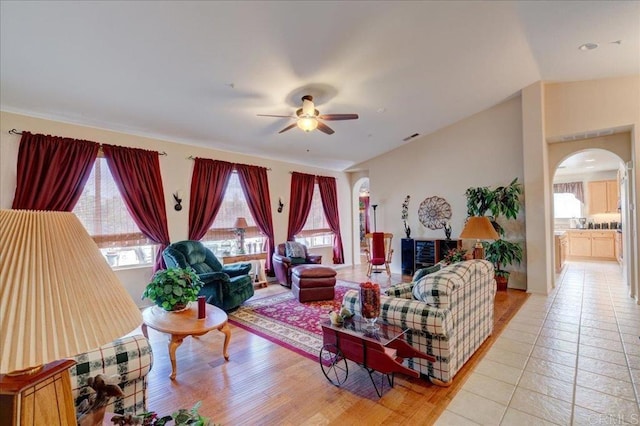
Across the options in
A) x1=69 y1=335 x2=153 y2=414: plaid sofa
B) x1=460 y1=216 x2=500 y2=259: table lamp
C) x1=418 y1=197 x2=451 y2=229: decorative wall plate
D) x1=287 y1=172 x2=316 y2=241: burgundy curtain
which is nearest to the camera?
x1=69 y1=335 x2=153 y2=414: plaid sofa

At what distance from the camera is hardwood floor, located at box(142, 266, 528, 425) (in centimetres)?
213

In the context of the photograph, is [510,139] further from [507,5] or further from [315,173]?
[315,173]

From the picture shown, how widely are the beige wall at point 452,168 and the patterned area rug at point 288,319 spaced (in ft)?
9.94

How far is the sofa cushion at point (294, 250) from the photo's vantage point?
6.21 meters

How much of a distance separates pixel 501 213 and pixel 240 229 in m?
5.10

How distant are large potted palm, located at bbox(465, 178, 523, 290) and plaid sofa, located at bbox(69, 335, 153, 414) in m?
5.64

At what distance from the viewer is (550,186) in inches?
225

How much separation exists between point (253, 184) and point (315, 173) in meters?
2.01

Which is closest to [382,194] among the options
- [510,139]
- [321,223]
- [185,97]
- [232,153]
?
[321,223]

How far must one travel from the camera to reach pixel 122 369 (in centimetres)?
165

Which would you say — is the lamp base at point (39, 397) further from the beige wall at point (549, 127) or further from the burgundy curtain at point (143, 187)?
the beige wall at point (549, 127)

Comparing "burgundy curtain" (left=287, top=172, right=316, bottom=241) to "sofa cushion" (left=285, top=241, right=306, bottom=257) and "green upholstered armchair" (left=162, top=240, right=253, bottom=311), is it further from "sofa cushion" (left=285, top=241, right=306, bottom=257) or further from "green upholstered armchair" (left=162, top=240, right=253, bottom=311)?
"green upholstered armchair" (left=162, top=240, right=253, bottom=311)

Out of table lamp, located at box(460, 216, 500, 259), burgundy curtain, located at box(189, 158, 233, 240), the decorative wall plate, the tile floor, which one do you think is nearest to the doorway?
the tile floor

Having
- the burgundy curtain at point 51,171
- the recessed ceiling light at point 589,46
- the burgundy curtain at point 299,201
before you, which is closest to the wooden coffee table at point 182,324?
the burgundy curtain at point 51,171
